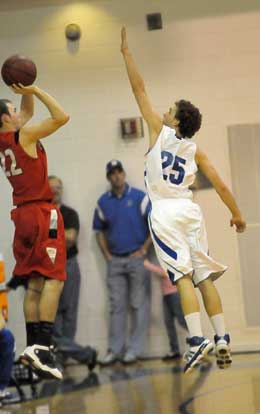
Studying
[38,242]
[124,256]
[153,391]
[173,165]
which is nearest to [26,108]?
[38,242]

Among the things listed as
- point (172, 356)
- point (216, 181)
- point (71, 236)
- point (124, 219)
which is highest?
point (216, 181)

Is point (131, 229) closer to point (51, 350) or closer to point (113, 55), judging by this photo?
point (113, 55)

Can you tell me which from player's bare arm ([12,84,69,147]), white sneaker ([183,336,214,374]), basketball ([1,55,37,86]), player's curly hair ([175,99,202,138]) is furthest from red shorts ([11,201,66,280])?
player's curly hair ([175,99,202,138])

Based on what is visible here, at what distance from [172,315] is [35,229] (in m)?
4.35

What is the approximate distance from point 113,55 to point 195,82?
40.4 inches

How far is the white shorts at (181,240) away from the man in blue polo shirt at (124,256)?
3.88 metres

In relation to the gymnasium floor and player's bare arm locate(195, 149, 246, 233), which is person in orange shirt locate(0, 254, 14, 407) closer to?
the gymnasium floor

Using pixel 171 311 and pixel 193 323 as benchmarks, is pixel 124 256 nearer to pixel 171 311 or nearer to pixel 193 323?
pixel 171 311

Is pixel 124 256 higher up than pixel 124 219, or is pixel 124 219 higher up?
pixel 124 219

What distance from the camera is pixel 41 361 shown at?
17.0 ft

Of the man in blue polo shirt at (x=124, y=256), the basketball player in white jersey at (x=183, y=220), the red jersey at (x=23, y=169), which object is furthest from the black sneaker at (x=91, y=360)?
the red jersey at (x=23, y=169)

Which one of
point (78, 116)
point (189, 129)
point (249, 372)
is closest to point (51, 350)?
point (189, 129)

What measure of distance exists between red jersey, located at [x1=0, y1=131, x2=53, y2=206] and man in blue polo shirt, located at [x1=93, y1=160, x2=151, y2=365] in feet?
13.2

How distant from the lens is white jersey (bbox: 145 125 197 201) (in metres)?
5.48
